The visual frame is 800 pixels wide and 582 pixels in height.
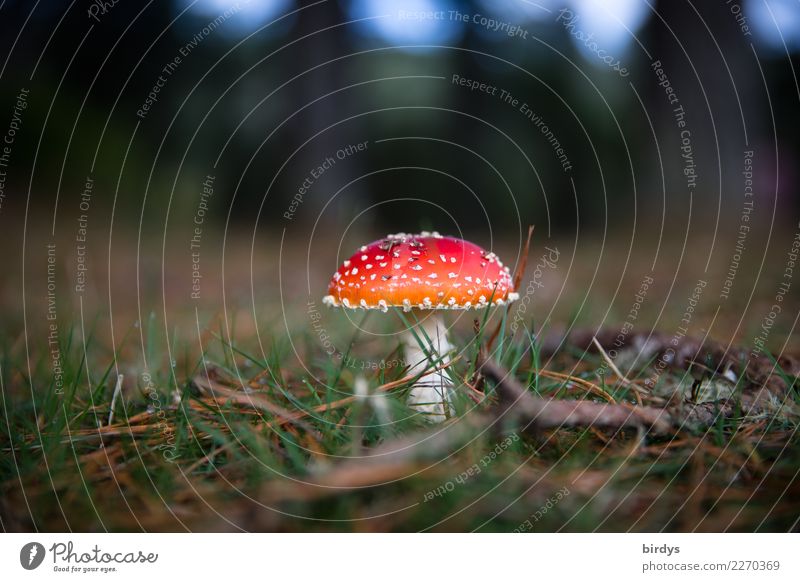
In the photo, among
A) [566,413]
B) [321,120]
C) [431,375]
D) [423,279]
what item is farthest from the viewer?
[321,120]

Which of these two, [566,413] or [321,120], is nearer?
[566,413]

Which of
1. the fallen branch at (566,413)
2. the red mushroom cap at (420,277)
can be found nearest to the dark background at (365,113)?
the red mushroom cap at (420,277)

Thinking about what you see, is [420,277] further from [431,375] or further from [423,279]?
[431,375]

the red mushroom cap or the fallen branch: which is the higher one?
the red mushroom cap
